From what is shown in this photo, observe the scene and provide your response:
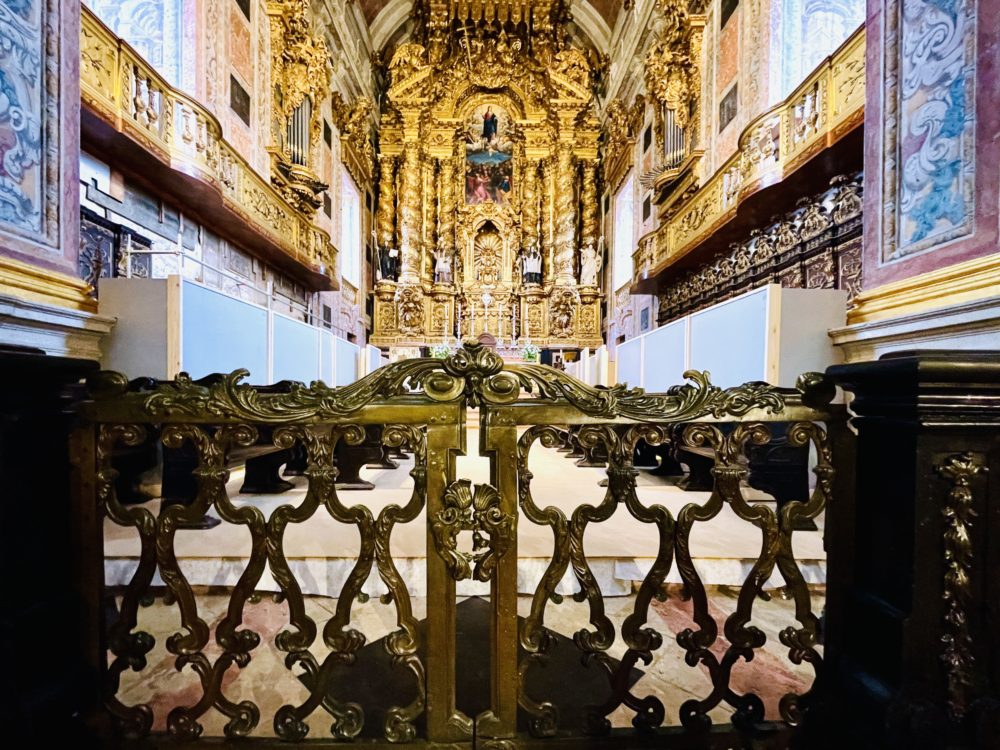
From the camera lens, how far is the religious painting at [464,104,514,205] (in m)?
12.6

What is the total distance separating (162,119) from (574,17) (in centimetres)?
1233

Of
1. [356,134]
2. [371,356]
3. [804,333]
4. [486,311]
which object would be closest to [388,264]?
[486,311]

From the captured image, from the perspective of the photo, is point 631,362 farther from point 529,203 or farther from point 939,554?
point 529,203

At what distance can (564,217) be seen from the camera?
40.4 ft

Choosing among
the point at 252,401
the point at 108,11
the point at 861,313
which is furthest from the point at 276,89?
the point at 861,313

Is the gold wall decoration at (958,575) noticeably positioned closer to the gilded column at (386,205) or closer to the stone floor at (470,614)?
the stone floor at (470,614)

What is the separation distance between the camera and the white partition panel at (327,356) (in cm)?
491

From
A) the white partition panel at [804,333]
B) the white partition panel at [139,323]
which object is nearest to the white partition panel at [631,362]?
the white partition panel at [804,333]

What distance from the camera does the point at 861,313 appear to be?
247 centimetres

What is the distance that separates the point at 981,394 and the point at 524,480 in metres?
1.06

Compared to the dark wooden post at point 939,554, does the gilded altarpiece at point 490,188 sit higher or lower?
higher

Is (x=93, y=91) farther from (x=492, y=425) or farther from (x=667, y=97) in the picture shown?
(x=667, y=97)

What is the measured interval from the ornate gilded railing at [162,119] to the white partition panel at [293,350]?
6.31ft

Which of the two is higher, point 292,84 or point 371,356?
point 292,84
